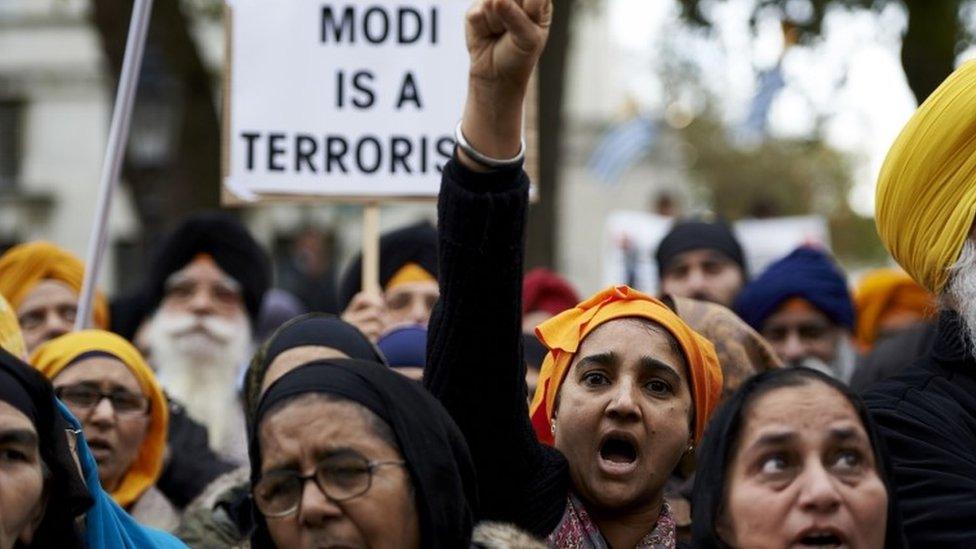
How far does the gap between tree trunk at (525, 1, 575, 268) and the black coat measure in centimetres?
1002

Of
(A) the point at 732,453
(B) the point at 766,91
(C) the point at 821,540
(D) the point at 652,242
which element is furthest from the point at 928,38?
(C) the point at 821,540

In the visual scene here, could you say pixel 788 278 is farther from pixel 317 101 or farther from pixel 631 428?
pixel 631 428

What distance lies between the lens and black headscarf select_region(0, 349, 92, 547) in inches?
152

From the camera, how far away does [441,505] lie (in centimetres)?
372

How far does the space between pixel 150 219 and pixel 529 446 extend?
13.5 m

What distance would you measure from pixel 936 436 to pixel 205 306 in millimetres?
5178

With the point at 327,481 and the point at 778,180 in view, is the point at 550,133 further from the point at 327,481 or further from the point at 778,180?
the point at 778,180

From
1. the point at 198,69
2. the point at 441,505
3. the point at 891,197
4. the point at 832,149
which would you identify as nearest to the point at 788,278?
the point at 891,197

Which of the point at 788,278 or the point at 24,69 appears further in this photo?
the point at 24,69

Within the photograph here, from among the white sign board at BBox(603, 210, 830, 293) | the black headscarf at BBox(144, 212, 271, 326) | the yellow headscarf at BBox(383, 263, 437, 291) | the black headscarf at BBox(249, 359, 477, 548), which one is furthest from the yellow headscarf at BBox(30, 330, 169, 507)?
the white sign board at BBox(603, 210, 830, 293)

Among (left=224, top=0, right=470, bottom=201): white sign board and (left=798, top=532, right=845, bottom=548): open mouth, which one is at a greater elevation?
(left=224, top=0, right=470, bottom=201): white sign board

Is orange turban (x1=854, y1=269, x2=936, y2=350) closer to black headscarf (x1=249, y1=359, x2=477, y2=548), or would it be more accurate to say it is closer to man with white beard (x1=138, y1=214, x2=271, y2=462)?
man with white beard (x1=138, y1=214, x2=271, y2=462)

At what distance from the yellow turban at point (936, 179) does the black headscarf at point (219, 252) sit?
4.79m

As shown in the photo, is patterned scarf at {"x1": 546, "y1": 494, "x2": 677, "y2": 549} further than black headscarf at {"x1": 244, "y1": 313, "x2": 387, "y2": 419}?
No
